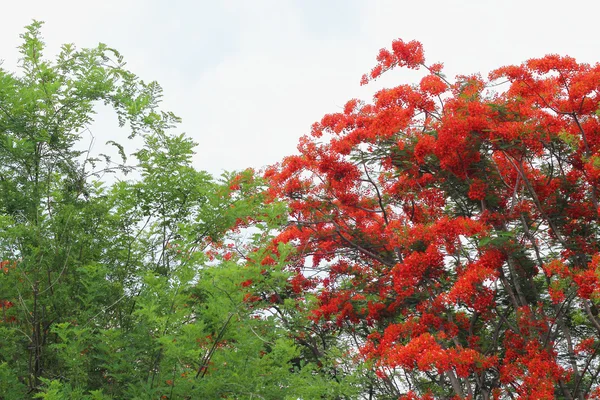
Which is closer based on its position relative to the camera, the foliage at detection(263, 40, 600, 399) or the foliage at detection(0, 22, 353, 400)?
the foliage at detection(0, 22, 353, 400)

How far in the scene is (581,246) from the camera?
743 cm

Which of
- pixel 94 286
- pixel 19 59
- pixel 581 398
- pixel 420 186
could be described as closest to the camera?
pixel 94 286

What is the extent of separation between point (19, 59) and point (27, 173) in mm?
1481

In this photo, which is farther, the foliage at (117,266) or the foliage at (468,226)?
the foliage at (468,226)

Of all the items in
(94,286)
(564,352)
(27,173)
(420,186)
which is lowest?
(564,352)

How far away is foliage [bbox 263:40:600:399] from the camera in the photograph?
7.04 meters

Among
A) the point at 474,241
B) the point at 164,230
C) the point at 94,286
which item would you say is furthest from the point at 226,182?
the point at 474,241

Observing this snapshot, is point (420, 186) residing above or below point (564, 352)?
above

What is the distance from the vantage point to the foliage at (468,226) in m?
7.04

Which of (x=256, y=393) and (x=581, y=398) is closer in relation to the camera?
(x=256, y=393)

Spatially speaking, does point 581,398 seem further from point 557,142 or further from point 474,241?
point 557,142

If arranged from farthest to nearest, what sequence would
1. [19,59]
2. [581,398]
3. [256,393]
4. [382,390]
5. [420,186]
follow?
1. [382,390]
2. [420,186]
3. [581,398]
4. [19,59]
5. [256,393]

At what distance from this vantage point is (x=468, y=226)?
701cm

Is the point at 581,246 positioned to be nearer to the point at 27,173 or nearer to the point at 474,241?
the point at 474,241
